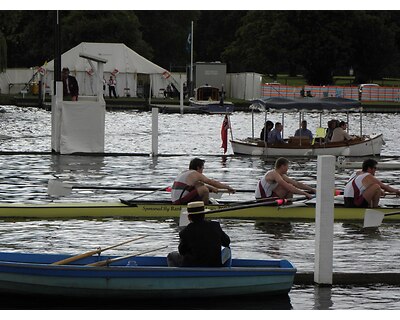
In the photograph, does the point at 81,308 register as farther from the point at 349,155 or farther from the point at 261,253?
the point at 349,155

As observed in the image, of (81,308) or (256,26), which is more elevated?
(256,26)

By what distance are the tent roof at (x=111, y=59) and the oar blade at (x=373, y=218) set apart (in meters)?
58.8

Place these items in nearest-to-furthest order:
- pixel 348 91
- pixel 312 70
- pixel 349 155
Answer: pixel 349 155 → pixel 348 91 → pixel 312 70

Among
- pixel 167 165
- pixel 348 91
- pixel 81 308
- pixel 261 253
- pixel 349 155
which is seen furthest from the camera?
pixel 348 91

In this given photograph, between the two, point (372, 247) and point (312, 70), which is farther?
point (312, 70)

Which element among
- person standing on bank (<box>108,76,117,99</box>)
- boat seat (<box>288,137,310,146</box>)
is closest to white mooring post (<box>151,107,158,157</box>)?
boat seat (<box>288,137,310,146</box>)

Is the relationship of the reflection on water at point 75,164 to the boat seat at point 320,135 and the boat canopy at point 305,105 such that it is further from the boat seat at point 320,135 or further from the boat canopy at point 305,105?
the boat seat at point 320,135

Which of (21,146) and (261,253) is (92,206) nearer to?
(261,253)

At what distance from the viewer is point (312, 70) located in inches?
4225

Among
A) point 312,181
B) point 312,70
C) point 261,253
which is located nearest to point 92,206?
point 261,253

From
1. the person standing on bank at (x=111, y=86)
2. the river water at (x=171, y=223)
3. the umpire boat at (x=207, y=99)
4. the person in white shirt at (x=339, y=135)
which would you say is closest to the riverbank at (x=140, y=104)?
the umpire boat at (x=207, y=99)

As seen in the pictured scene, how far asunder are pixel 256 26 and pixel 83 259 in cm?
9519

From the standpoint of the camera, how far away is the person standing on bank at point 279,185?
69.7ft

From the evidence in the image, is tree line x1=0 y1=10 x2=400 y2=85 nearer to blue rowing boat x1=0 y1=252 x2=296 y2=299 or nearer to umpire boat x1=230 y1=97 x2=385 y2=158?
umpire boat x1=230 y1=97 x2=385 y2=158
